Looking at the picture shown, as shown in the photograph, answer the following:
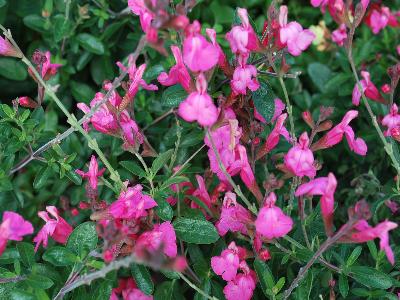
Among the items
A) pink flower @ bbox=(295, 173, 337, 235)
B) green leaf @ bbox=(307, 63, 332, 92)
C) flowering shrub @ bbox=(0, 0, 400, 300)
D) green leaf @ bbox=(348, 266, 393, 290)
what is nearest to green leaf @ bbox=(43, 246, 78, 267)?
flowering shrub @ bbox=(0, 0, 400, 300)

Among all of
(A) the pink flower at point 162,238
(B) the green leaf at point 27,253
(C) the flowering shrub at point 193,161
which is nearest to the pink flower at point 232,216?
(C) the flowering shrub at point 193,161

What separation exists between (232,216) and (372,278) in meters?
0.37

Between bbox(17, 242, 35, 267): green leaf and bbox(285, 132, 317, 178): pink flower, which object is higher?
bbox(285, 132, 317, 178): pink flower

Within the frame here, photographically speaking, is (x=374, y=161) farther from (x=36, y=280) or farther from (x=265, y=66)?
(x=36, y=280)

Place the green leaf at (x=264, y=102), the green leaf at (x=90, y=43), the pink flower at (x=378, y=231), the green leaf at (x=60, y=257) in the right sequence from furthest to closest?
the green leaf at (x=90, y=43)
the green leaf at (x=264, y=102)
the green leaf at (x=60, y=257)
the pink flower at (x=378, y=231)

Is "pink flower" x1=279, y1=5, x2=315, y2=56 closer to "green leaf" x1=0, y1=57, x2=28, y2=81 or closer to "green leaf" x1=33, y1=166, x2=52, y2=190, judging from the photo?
"green leaf" x1=33, y1=166, x2=52, y2=190

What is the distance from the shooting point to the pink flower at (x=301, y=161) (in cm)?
136

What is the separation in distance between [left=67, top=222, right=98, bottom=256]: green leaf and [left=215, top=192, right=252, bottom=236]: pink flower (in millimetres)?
311

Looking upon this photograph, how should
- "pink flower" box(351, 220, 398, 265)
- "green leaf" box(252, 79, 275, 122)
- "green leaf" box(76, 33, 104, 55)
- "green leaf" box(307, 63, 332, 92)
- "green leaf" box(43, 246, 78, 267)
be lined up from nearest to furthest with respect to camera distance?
"pink flower" box(351, 220, 398, 265), "green leaf" box(43, 246, 78, 267), "green leaf" box(252, 79, 275, 122), "green leaf" box(76, 33, 104, 55), "green leaf" box(307, 63, 332, 92)

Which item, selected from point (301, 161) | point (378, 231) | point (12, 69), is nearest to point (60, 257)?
point (301, 161)

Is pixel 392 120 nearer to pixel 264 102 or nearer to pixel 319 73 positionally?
pixel 264 102

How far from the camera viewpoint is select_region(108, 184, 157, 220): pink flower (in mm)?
1330

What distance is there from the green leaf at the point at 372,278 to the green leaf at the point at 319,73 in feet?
3.25

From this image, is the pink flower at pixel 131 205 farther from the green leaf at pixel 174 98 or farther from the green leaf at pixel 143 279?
the green leaf at pixel 174 98
